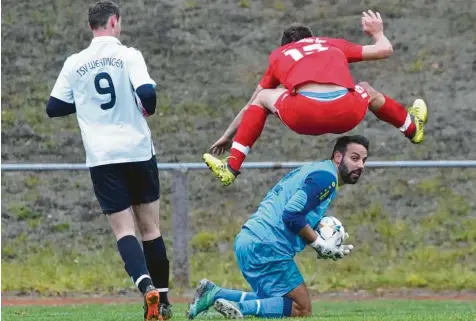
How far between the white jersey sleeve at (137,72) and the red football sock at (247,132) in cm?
95

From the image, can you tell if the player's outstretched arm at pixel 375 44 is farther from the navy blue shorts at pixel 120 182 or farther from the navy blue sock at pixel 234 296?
the navy blue sock at pixel 234 296

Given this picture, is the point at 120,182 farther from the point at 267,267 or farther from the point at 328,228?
the point at 328,228

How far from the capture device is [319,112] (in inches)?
306

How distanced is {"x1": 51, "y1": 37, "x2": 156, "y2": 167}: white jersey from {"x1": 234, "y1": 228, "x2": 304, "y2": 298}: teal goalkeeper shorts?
37.6 inches

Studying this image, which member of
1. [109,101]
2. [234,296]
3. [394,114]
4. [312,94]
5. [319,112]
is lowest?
[234,296]

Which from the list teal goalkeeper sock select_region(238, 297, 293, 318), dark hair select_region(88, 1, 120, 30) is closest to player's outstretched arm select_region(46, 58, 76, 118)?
dark hair select_region(88, 1, 120, 30)

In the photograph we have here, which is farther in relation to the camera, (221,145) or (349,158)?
(221,145)

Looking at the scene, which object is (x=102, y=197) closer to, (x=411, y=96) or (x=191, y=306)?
(x=191, y=306)

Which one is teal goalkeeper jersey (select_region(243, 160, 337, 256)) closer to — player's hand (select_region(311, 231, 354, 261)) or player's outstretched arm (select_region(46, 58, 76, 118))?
player's hand (select_region(311, 231, 354, 261))

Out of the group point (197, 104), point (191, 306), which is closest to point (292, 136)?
point (197, 104)

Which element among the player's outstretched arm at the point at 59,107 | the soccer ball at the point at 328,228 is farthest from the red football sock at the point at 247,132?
the player's outstretched arm at the point at 59,107

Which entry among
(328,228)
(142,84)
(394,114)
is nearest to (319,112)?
(328,228)

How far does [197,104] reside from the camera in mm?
18516

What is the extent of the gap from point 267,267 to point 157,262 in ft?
2.94
